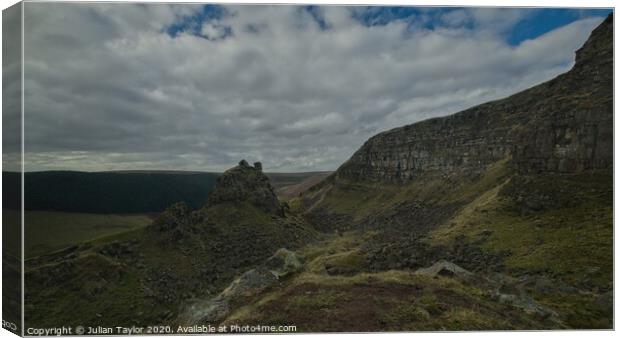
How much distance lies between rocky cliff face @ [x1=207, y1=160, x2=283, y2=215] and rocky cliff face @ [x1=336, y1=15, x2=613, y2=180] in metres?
30.2

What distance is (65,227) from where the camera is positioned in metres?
22.2

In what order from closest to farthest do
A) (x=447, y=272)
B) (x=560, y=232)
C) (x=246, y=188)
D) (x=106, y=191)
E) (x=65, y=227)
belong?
(x=447, y=272) < (x=65, y=227) < (x=560, y=232) < (x=106, y=191) < (x=246, y=188)

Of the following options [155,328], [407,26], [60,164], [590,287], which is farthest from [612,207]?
[60,164]

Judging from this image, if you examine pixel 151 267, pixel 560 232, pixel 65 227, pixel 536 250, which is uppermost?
pixel 65 227

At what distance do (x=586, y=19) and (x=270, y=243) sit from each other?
30537mm

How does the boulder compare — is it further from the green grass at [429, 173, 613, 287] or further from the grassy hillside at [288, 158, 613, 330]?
the green grass at [429, 173, 613, 287]

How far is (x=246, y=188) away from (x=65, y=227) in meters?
26.6

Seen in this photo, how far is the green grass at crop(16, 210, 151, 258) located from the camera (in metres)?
16.5

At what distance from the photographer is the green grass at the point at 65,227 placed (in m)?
16.5

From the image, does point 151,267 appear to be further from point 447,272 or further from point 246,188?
point 447,272

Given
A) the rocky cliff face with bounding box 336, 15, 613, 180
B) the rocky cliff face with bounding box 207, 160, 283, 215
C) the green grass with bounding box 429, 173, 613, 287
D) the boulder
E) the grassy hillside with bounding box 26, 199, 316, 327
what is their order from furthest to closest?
the rocky cliff face with bounding box 207, 160, 283, 215, the rocky cliff face with bounding box 336, 15, 613, 180, the boulder, the grassy hillside with bounding box 26, 199, 316, 327, the green grass with bounding box 429, 173, 613, 287

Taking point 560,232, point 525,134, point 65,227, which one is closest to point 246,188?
point 65,227

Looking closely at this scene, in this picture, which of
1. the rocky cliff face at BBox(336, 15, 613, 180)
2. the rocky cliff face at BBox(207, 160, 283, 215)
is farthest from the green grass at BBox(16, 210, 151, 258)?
the rocky cliff face at BBox(336, 15, 613, 180)

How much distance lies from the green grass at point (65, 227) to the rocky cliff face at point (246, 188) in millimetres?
12157
